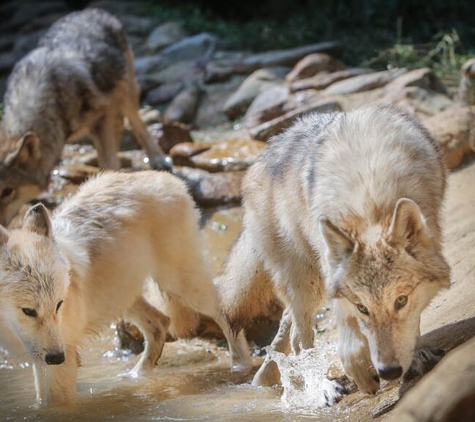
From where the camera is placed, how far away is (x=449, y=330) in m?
4.68

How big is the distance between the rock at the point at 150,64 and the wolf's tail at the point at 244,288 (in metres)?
9.57

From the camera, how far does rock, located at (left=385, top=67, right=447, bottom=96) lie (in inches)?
393

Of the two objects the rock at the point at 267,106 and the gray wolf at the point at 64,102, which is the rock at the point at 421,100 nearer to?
the rock at the point at 267,106

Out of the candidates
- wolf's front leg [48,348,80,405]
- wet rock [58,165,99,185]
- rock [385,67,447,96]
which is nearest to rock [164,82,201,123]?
wet rock [58,165,99,185]

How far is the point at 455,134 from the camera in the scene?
8297mm

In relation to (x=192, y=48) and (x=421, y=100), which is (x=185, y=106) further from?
(x=421, y=100)

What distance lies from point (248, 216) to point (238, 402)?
4.28 feet

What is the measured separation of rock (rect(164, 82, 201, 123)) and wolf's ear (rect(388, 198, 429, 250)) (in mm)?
8935

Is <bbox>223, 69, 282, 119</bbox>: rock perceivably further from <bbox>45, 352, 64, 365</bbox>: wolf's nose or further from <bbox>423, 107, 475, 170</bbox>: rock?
<bbox>45, 352, 64, 365</bbox>: wolf's nose

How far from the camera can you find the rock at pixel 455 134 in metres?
8.27

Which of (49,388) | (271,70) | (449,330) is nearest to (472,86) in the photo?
(271,70)

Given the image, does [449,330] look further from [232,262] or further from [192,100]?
[192,100]

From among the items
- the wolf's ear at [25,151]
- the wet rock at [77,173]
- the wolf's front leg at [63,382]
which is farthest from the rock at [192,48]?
the wolf's front leg at [63,382]

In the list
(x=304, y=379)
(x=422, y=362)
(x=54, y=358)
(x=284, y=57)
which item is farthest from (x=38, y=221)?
(x=284, y=57)
